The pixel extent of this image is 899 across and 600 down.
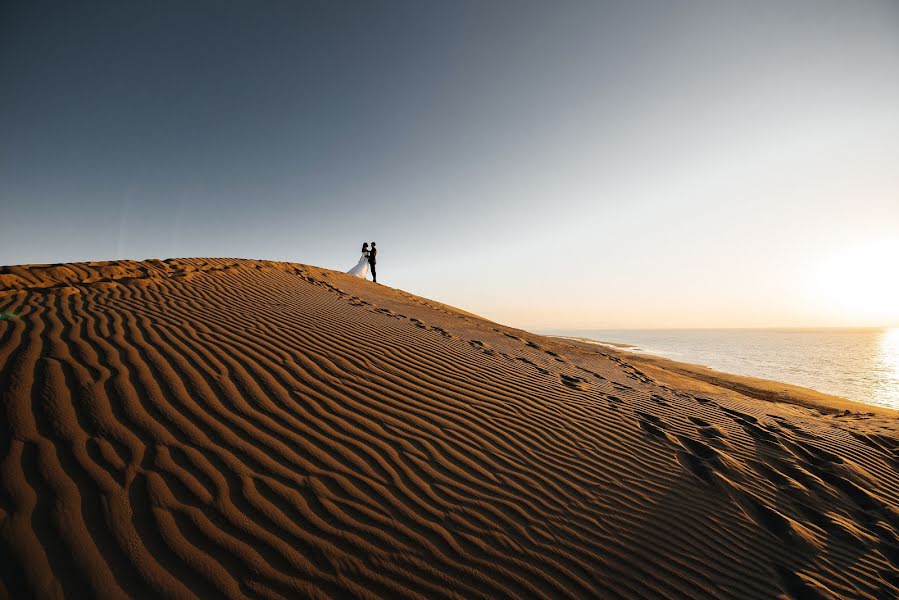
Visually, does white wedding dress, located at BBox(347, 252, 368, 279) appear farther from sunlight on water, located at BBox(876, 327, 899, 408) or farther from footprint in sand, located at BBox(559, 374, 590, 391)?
sunlight on water, located at BBox(876, 327, 899, 408)

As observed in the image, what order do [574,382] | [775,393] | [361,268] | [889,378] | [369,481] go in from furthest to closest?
[361,268] → [889,378] → [775,393] → [574,382] → [369,481]

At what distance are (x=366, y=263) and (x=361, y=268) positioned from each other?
427 millimetres

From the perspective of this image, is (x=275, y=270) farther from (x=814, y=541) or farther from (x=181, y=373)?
(x=814, y=541)

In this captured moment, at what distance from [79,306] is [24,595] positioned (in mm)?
5586

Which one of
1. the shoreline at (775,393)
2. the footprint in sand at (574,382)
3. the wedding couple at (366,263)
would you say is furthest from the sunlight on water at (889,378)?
the wedding couple at (366,263)

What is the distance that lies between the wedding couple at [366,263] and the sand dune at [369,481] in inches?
533

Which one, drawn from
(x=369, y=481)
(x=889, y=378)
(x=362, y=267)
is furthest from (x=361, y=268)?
(x=889, y=378)

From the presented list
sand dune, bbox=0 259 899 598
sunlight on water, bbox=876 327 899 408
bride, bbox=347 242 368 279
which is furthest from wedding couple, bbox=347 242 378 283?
sunlight on water, bbox=876 327 899 408

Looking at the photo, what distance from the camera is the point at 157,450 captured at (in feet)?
8.03

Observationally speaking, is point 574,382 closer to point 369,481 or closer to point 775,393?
point 369,481

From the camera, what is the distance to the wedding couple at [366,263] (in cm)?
1897

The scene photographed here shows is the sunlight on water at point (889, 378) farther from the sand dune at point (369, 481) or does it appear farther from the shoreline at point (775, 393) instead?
the sand dune at point (369, 481)

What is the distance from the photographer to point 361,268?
19984mm

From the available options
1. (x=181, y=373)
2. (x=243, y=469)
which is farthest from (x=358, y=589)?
(x=181, y=373)
